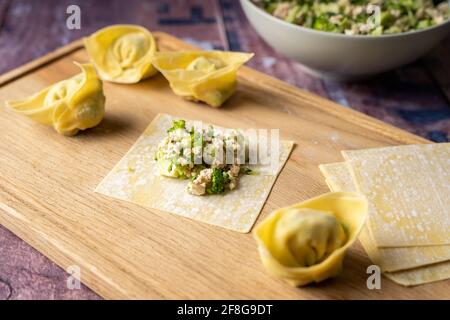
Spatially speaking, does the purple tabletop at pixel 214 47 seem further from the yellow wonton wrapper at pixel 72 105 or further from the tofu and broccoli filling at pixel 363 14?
the yellow wonton wrapper at pixel 72 105

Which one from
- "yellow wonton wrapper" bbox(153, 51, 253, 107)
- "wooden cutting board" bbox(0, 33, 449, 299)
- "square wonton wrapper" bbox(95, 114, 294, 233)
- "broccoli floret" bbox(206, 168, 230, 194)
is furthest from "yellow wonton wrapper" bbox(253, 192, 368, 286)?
"yellow wonton wrapper" bbox(153, 51, 253, 107)

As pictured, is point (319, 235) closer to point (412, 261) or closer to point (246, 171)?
point (412, 261)

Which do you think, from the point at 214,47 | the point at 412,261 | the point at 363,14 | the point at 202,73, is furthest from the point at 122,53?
the point at 412,261

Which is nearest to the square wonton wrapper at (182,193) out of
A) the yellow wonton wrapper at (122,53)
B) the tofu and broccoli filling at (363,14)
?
the yellow wonton wrapper at (122,53)

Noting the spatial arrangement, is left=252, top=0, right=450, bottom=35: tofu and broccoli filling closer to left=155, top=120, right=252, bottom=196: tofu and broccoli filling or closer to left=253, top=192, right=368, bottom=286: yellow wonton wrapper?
left=155, top=120, right=252, bottom=196: tofu and broccoli filling

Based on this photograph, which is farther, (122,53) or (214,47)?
(214,47)
